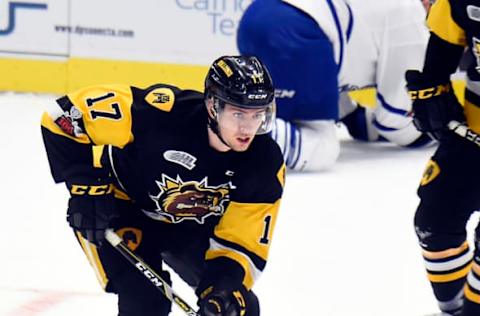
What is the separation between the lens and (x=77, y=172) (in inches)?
96.2

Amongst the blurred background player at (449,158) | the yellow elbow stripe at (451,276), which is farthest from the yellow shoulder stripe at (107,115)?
the yellow elbow stripe at (451,276)

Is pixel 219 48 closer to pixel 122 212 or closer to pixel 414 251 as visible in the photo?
pixel 414 251

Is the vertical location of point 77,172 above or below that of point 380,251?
above

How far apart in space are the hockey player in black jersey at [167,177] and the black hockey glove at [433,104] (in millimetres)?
421

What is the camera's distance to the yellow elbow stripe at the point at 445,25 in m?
2.68

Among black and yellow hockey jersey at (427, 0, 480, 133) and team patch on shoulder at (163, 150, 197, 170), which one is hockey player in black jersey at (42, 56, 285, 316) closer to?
team patch on shoulder at (163, 150, 197, 170)

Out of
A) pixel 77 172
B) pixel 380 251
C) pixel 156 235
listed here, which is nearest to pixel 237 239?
pixel 156 235

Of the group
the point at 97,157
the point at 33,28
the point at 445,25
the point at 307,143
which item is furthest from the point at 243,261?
the point at 33,28

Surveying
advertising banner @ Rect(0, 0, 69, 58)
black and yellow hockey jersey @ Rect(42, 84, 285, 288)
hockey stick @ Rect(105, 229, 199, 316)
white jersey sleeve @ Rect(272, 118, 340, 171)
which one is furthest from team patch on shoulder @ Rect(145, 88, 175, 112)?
advertising banner @ Rect(0, 0, 69, 58)

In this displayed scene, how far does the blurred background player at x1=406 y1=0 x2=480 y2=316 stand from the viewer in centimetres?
265

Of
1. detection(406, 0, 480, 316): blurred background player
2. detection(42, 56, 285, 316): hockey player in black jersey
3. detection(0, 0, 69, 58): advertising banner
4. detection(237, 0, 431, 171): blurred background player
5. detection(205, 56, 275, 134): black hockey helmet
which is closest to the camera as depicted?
detection(205, 56, 275, 134): black hockey helmet

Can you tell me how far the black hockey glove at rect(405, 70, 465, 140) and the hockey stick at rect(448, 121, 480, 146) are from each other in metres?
0.02

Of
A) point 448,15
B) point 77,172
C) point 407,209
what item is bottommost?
point 407,209

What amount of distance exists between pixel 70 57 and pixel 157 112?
133 inches
